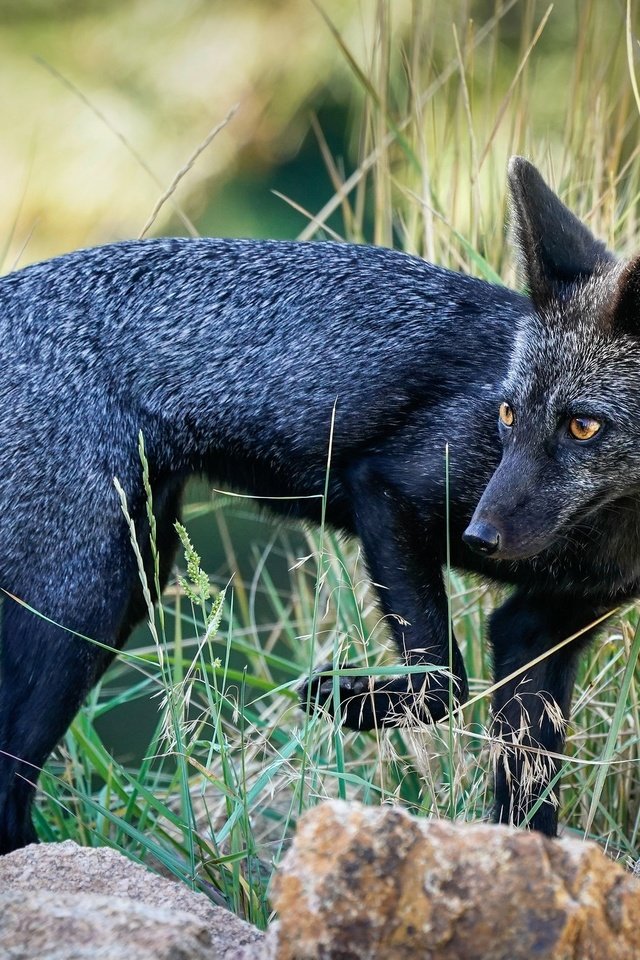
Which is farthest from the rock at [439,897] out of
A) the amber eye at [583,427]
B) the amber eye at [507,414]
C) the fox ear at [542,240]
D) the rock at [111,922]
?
the fox ear at [542,240]

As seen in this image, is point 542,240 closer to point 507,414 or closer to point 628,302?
point 628,302

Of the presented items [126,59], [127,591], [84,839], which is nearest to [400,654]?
[127,591]

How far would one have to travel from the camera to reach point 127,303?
3553 millimetres

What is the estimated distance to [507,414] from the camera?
10.1ft

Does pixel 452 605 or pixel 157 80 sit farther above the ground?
pixel 157 80

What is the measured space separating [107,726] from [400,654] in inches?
240

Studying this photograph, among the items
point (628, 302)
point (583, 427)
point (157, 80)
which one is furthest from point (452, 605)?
point (157, 80)

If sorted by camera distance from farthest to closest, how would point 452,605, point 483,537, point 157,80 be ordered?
point 157,80
point 452,605
point 483,537

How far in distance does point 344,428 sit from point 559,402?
2.36 feet

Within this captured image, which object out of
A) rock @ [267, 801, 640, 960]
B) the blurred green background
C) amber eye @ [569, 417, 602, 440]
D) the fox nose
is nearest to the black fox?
amber eye @ [569, 417, 602, 440]

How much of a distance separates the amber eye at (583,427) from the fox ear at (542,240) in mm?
458

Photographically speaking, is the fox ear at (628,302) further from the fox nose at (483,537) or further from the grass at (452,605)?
the grass at (452,605)

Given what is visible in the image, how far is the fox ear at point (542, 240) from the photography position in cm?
321

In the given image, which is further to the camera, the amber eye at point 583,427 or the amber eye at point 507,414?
the amber eye at point 507,414
